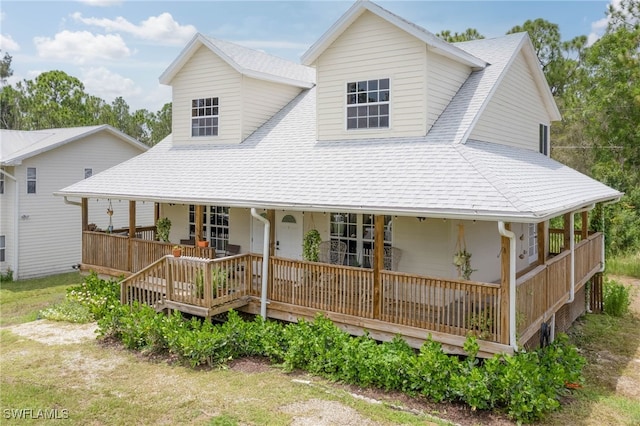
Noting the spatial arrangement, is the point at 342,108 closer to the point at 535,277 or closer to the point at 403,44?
the point at 403,44

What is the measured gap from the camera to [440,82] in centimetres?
1196

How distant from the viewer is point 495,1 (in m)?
19.8

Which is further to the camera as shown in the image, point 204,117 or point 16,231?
point 16,231

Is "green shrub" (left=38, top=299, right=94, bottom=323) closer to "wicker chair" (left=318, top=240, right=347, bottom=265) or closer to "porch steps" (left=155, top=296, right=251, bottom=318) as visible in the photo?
"porch steps" (left=155, top=296, right=251, bottom=318)

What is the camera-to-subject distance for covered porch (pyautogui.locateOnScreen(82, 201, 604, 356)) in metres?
8.08

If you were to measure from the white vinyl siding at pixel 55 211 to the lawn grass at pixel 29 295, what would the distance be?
2.75 feet

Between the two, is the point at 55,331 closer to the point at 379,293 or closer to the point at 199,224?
the point at 199,224

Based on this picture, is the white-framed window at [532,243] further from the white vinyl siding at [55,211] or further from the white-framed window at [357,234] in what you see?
the white vinyl siding at [55,211]

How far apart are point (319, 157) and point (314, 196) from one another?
2307 millimetres

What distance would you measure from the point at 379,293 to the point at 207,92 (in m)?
9.49

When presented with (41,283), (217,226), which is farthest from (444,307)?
(41,283)

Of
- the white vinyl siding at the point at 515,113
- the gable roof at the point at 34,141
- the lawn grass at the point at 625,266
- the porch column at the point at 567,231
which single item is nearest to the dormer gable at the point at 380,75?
the white vinyl siding at the point at 515,113

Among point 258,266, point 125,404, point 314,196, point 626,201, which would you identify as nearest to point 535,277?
point 314,196

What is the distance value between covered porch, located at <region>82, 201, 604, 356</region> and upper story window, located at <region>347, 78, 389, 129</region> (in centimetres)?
378
